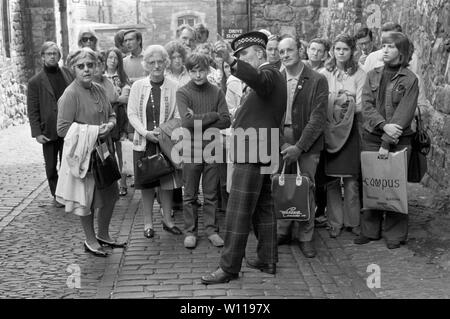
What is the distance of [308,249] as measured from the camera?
6.99 meters

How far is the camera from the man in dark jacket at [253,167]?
19.6ft

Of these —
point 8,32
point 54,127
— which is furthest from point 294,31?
point 54,127

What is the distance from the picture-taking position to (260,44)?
244 inches

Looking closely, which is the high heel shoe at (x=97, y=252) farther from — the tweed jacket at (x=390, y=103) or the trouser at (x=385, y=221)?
the tweed jacket at (x=390, y=103)

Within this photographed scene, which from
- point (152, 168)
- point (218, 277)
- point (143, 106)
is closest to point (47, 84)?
point (143, 106)

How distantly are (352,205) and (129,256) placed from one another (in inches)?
86.3

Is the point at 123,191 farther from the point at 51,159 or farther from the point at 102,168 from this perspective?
the point at 102,168

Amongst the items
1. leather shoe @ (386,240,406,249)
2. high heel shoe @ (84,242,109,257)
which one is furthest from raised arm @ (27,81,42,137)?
leather shoe @ (386,240,406,249)

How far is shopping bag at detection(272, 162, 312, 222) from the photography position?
265 inches

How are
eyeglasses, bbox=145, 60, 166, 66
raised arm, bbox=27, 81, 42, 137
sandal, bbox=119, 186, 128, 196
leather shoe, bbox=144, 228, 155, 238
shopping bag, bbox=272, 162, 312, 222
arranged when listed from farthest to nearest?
sandal, bbox=119, 186, 128, 196
raised arm, bbox=27, 81, 42, 137
leather shoe, bbox=144, 228, 155, 238
eyeglasses, bbox=145, 60, 166, 66
shopping bag, bbox=272, 162, 312, 222

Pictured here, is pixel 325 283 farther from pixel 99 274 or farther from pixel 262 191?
pixel 99 274

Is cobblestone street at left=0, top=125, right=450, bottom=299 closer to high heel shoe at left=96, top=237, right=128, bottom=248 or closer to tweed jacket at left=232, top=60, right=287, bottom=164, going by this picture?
high heel shoe at left=96, top=237, right=128, bottom=248

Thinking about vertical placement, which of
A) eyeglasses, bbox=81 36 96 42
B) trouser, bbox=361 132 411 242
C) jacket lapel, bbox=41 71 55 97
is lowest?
trouser, bbox=361 132 411 242

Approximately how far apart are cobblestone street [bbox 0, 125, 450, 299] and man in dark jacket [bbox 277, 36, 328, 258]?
527 mm
